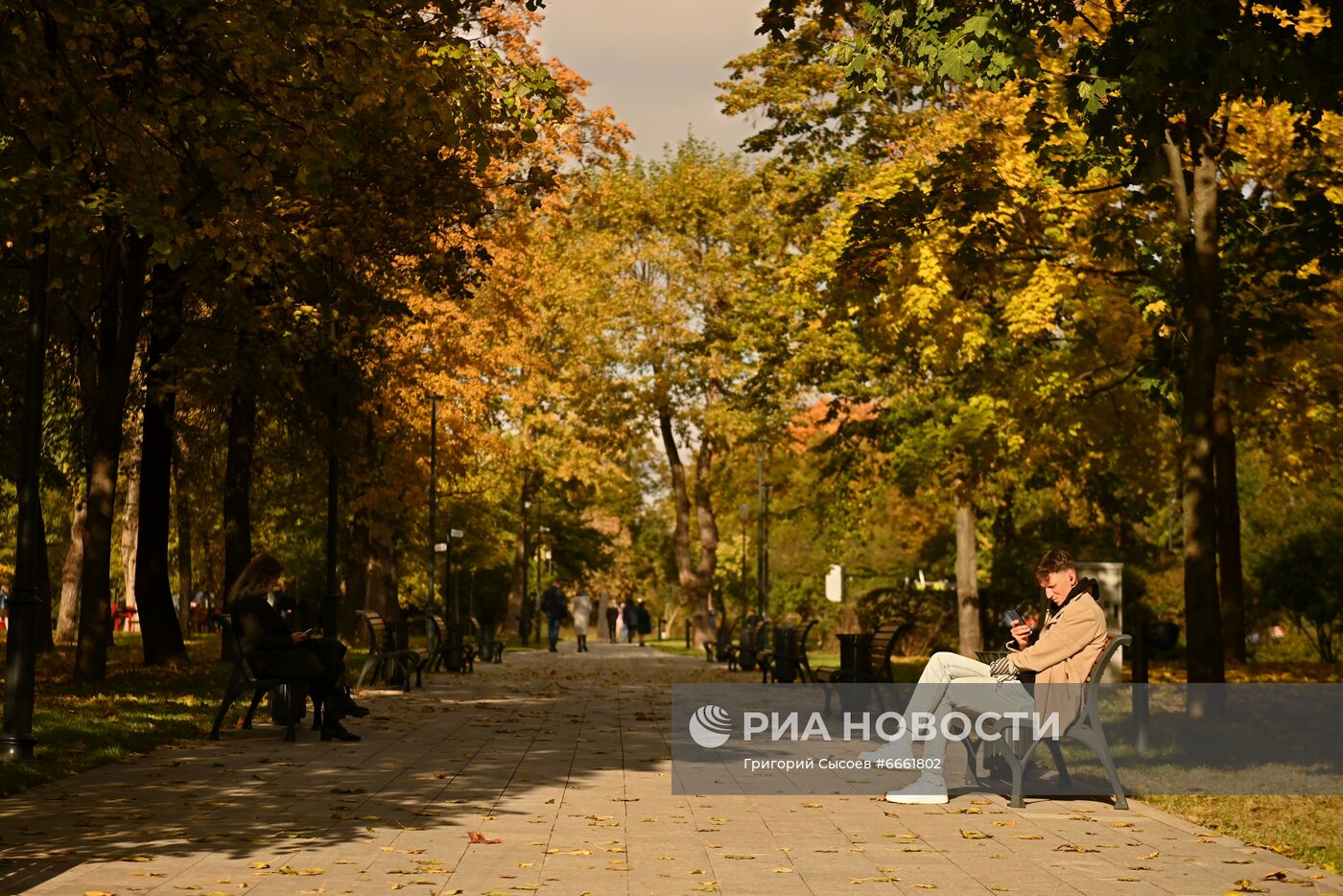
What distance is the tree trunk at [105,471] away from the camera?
20.6m

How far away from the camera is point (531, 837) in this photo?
28.9 feet

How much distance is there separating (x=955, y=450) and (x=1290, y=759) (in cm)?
1412

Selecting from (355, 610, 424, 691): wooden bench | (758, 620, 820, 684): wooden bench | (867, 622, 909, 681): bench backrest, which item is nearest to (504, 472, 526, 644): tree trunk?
(355, 610, 424, 691): wooden bench

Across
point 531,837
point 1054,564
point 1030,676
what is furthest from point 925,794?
point 531,837

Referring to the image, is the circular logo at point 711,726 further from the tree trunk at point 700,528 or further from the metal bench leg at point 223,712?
the tree trunk at point 700,528

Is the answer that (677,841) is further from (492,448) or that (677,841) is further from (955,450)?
Answer: (492,448)

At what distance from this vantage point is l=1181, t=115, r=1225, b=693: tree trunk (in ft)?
48.0

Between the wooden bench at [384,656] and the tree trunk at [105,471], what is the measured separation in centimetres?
324

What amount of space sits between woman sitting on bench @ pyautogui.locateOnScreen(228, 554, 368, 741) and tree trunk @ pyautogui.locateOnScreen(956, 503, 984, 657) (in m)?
16.3

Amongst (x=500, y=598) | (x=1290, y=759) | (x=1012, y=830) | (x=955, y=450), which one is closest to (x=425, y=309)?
(x=955, y=450)

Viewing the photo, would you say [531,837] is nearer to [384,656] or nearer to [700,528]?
[384,656]

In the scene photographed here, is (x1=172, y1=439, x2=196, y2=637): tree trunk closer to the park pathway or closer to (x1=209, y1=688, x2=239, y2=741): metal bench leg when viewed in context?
(x1=209, y1=688, x2=239, y2=741): metal bench leg

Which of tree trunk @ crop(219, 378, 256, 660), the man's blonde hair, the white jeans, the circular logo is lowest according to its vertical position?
the circular logo

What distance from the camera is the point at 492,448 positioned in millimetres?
40500
